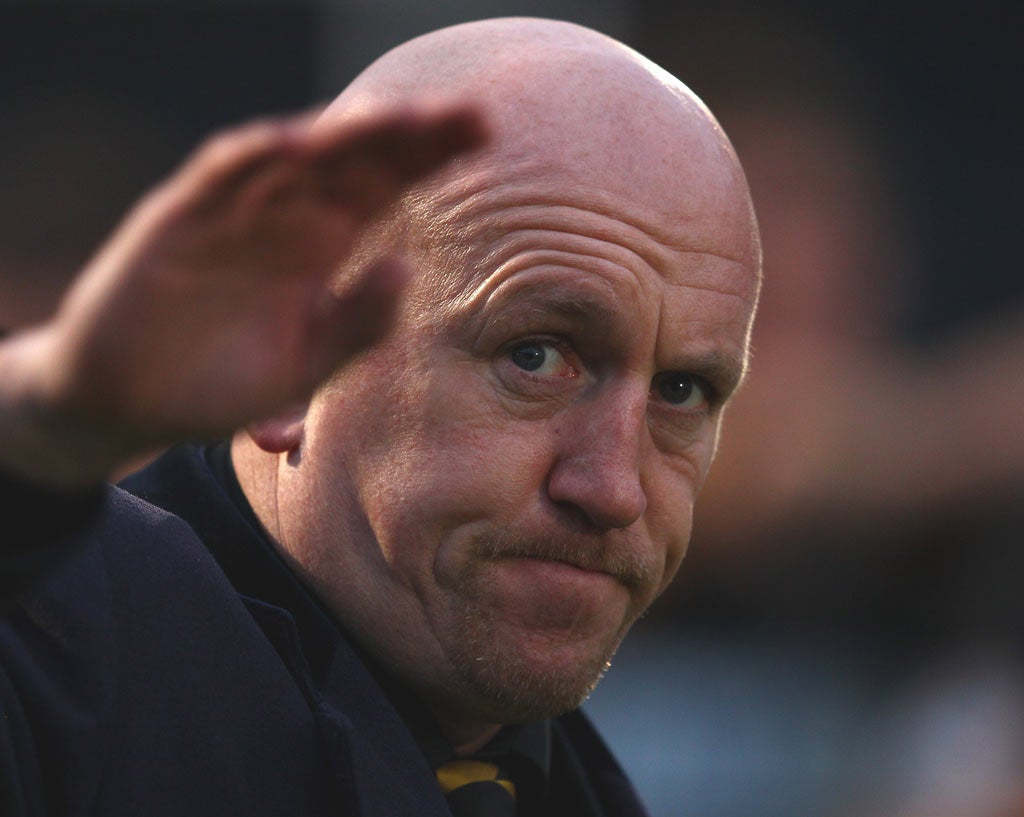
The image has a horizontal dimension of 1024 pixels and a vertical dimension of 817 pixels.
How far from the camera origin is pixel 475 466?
239 centimetres

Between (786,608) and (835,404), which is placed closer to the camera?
(786,608)

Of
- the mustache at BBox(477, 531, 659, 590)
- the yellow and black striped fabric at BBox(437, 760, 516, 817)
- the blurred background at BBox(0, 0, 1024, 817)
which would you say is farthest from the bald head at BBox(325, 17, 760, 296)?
the blurred background at BBox(0, 0, 1024, 817)

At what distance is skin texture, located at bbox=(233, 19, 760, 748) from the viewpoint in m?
2.40

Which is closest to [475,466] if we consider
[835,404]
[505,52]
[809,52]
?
[505,52]

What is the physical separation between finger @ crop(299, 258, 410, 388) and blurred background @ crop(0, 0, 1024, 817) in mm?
5736

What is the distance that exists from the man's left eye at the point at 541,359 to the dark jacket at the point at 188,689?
515mm

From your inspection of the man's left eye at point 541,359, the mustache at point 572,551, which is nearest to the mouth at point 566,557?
the mustache at point 572,551

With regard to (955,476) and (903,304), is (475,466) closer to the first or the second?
(955,476)

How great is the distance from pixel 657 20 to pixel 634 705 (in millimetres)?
4580

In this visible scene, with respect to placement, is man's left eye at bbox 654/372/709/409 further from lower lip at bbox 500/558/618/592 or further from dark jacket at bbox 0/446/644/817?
dark jacket at bbox 0/446/644/817

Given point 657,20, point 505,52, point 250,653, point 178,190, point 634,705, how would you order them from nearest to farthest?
point 178,190
point 250,653
point 505,52
point 634,705
point 657,20

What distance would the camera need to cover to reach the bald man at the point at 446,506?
2.02 m

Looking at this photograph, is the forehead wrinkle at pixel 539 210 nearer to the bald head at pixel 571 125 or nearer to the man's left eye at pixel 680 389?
the bald head at pixel 571 125

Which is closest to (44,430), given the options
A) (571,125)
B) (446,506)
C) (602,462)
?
(446,506)
